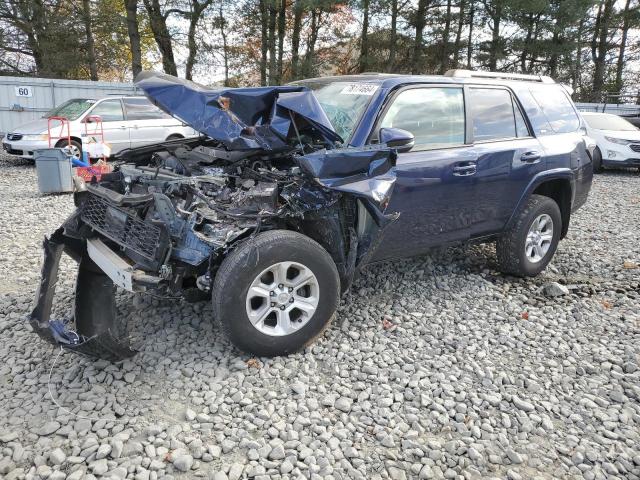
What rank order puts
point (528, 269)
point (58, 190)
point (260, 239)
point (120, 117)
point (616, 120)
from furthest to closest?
point (616, 120) → point (120, 117) → point (58, 190) → point (528, 269) → point (260, 239)

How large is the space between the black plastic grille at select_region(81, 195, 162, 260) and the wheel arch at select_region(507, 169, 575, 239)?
10.7ft

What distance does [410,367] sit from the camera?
324 centimetres

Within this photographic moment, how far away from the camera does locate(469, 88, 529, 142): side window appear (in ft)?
14.0

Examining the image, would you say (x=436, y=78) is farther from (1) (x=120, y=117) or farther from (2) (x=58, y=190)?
(1) (x=120, y=117)

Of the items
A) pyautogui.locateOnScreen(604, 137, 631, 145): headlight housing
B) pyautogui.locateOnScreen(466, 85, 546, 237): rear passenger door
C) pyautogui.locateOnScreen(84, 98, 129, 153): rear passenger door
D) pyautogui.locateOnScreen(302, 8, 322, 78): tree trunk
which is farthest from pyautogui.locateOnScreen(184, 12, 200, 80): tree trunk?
pyautogui.locateOnScreen(466, 85, 546, 237): rear passenger door

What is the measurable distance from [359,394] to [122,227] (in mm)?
1797

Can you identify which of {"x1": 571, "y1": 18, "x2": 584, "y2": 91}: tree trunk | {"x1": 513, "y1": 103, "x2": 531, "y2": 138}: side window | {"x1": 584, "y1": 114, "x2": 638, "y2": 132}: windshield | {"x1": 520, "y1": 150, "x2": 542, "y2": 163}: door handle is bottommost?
{"x1": 520, "y1": 150, "x2": 542, "y2": 163}: door handle

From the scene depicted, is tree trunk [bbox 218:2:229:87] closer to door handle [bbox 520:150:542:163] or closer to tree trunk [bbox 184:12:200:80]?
tree trunk [bbox 184:12:200:80]

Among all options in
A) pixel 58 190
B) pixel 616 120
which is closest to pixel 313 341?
pixel 58 190

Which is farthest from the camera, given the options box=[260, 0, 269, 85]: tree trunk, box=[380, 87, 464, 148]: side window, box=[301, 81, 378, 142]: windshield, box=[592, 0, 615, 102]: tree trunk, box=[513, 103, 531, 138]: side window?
box=[592, 0, 615, 102]: tree trunk

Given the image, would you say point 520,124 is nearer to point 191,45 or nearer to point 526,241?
point 526,241

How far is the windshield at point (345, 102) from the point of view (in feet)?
12.0

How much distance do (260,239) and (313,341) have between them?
0.83 m

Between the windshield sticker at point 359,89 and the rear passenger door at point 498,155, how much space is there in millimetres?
948
